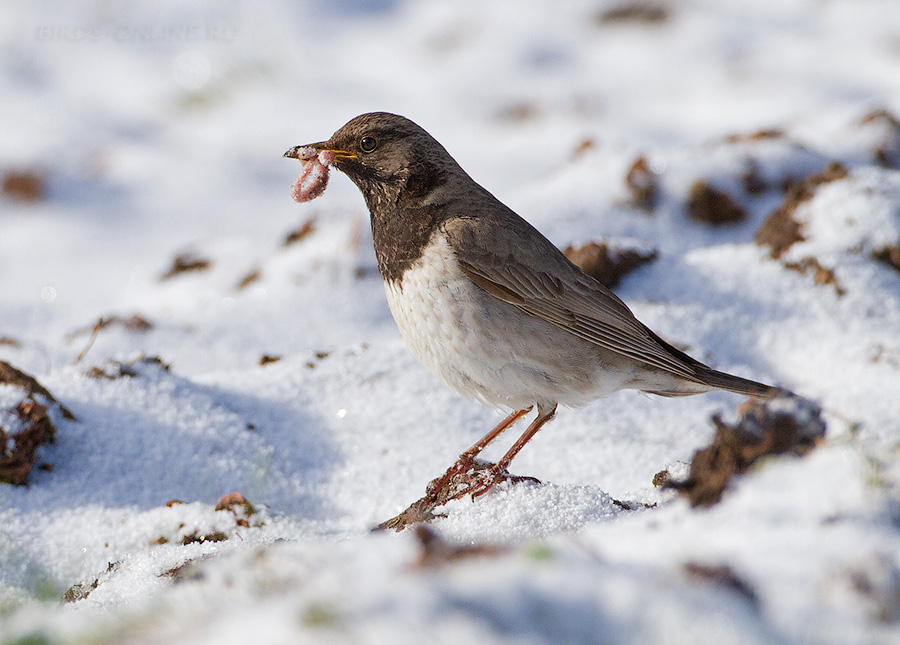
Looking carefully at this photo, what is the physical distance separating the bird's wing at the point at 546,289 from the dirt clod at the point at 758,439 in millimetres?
1754

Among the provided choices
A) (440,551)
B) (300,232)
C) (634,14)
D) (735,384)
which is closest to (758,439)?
(440,551)

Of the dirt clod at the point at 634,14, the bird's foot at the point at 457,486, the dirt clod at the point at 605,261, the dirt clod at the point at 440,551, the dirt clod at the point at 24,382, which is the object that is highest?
the dirt clod at the point at 634,14

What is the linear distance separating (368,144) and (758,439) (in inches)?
102

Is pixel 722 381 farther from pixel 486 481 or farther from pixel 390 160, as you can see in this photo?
pixel 390 160

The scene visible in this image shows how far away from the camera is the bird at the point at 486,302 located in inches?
144

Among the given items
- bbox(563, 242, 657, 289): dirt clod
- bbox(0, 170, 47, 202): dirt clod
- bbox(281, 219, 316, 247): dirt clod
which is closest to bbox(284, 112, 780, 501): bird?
bbox(563, 242, 657, 289): dirt clod

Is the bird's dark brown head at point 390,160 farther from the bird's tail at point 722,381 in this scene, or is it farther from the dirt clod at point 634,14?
the dirt clod at point 634,14

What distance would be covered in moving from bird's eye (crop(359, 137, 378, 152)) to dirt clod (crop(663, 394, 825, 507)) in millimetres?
2511

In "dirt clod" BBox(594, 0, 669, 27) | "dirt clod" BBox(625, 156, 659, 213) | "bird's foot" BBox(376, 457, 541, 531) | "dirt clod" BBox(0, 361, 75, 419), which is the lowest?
"dirt clod" BBox(0, 361, 75, 419)

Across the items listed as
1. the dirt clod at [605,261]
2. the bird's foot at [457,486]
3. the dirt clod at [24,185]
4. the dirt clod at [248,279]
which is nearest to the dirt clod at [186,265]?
the dirt clod at [248,279]

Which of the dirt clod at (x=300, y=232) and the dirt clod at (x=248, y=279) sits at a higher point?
the dirt clod at (x=300, y=232)

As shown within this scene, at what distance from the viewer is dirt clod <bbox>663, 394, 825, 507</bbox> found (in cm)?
203

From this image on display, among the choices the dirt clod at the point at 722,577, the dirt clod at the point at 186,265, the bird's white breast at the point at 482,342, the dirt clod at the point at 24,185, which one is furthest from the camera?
the dirt clod at the point at 24,185

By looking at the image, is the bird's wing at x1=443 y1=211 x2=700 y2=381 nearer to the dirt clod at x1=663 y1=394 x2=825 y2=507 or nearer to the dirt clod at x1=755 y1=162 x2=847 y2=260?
the dirt clod at x1=663 y1=394 x2=825 y2=507
